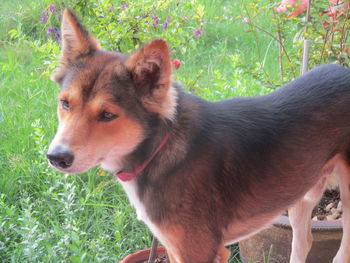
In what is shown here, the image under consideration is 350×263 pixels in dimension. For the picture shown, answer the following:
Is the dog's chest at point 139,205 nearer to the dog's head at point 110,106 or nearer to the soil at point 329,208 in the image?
the dog's head at point 110,106

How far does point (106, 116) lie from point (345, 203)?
1568mm

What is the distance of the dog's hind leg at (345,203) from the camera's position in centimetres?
285

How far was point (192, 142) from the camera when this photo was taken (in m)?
2.44

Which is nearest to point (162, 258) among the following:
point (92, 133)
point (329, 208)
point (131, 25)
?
point (329, 208)

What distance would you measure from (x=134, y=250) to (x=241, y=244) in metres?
0.78

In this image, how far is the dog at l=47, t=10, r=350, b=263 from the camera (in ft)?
7.33

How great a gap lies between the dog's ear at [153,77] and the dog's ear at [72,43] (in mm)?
334

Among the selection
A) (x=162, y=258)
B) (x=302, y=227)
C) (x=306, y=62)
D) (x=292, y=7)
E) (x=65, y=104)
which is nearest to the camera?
(x=65, y=104)

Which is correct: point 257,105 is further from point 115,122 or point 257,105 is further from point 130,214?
point 130,214

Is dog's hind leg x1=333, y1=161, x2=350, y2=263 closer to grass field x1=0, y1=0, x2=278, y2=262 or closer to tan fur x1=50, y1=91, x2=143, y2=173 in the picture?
grass field x1=0, y1=0, x2=278, y2=262

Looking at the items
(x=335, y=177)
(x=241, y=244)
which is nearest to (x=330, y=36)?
(x=335, y=177)

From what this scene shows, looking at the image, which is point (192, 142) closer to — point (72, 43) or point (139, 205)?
point (139, 205)

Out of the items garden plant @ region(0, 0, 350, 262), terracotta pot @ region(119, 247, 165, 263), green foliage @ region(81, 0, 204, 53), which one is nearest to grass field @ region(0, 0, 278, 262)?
garden plant @ region(0, 0, 350, 262)

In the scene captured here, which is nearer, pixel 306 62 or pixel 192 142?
pixel 192 142
